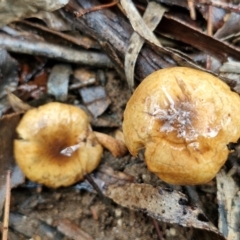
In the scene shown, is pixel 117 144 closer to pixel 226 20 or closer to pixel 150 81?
pixel 150 81

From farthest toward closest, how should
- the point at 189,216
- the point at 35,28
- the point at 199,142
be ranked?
the point at 35,28 → the point at 189,216 → the point at 199,142

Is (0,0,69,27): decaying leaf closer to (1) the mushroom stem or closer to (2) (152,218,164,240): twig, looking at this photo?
(1) the mushroom stem

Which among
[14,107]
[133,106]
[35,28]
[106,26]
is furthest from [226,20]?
[14,107]

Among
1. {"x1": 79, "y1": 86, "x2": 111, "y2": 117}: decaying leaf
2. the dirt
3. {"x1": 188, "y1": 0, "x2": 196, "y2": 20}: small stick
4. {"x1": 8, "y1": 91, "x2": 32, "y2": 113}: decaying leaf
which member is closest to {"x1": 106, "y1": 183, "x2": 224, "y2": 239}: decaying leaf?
the dirt

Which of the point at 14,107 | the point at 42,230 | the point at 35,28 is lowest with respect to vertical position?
the point at 42,230

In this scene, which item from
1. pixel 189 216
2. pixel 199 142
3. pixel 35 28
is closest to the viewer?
pixel 199 142

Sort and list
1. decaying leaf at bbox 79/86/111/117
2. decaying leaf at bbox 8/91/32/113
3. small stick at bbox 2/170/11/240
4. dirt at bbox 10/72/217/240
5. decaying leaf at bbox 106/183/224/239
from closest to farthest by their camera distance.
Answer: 1. decaying leaf at bbox 106/183/224/239
2. small stick at bbox 2/170/11/240
3. dirt at bbox 10/72/217/240
4. decaying leaf at bbox 8/91/32/113
5. decaying leaf at bbox 79/86/111/117

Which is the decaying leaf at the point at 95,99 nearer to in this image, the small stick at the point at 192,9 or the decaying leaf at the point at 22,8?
the decaying leaf at the point at 22,8
